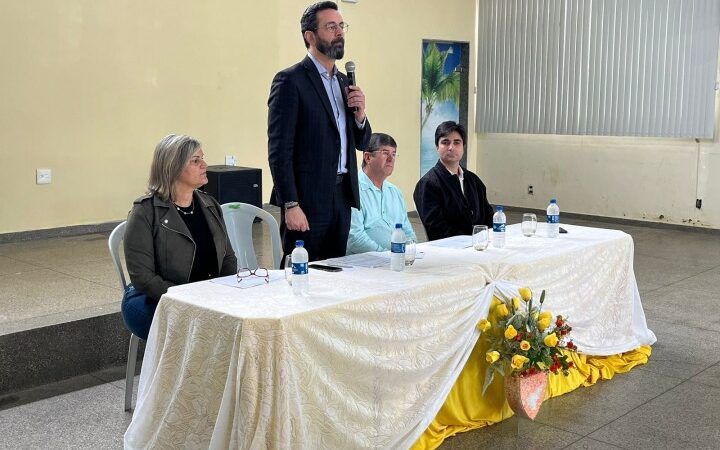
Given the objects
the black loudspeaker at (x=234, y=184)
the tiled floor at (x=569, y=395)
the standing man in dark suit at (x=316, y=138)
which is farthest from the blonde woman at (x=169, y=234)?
the black loudspeaker at (x=234, y=184)

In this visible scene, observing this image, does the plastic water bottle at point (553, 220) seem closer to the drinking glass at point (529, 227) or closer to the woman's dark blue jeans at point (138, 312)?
the drinking glass at point (529, 227)

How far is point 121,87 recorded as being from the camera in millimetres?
7387

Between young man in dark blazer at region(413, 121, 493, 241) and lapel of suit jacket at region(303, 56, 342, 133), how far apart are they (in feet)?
3.00

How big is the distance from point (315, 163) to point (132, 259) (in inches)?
34.9

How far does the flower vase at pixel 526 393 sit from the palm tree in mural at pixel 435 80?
6973 mm

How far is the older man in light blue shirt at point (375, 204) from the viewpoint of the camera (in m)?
4.01

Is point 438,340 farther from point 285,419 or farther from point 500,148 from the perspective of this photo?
point 500,148

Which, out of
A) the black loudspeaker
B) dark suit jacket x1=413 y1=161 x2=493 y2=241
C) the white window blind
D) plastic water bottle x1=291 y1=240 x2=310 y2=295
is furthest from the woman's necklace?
the white window blind

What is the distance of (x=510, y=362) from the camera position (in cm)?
323

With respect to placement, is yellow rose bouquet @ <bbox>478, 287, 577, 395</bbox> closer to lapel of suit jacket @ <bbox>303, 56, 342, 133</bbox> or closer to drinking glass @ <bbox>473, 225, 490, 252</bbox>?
drinking glass @ <bbox>473, 225, 490, 252</bbox>

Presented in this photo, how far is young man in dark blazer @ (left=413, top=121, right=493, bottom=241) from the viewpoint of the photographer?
4430 mm

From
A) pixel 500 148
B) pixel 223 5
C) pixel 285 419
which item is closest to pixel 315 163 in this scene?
pixel 285 419

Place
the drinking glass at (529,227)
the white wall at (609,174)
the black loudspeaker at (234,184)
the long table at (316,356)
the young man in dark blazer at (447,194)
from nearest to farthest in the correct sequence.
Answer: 1. the long table at (316,356)
2. the drinking glass at (529,227)
3. the young man in dark blazer at (447,194)
4. the black loudspeaker at (234,184)
5. the white wall at (609,174)

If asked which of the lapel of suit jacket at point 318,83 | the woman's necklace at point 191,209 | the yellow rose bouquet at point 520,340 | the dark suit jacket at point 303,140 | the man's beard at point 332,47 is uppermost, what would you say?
the man's beard at point 332,47
